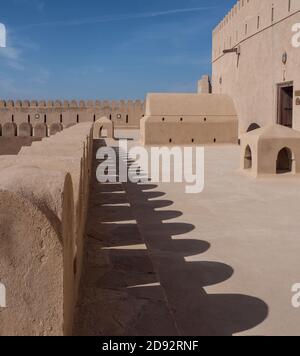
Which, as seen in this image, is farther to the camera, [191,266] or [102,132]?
[102,132]

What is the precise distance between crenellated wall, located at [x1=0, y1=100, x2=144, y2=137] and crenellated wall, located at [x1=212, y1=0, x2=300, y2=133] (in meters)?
9.05

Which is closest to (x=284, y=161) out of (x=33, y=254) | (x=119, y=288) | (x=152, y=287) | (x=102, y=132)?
(x=152, y=287)

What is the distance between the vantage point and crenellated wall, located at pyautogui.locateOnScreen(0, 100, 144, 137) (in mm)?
32000

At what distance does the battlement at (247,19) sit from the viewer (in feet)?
50.2

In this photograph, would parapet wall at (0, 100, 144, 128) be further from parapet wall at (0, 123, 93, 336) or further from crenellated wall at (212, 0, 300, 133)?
parapet wall at (0, 123, 93, 336)

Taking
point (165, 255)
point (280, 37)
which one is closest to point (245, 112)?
point (280, 37)

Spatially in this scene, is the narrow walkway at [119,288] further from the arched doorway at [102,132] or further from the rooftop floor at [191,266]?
the arched doorway at [102,132]

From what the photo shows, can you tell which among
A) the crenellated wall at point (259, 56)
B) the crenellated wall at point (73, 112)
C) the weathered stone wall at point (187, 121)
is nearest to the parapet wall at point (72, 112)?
the crenellated wall at point (73, 112)

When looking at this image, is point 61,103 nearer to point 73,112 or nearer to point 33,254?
point 73,112

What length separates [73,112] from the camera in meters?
32.2

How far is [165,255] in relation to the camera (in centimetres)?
420

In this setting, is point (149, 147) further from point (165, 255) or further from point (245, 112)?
point (165, 255)

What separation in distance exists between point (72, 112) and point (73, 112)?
75mm

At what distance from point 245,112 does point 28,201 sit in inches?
772
